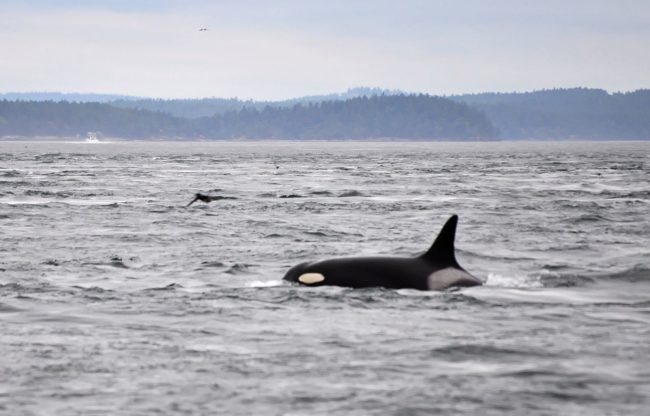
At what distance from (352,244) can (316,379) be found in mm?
12581

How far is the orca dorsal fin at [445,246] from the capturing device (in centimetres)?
1391

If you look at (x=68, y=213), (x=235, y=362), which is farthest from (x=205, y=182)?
(x=235, y=362)

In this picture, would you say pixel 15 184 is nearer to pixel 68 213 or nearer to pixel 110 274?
pixel 68 213

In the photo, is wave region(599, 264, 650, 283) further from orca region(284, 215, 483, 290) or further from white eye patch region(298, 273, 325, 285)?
white eye patch region(298, 273, 325, 285)

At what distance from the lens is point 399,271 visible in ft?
46.5

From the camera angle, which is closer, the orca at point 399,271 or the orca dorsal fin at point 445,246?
the orca dorsal fin at point 445,246

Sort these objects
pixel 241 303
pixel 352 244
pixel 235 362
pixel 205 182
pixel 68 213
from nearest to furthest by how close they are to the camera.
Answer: pixel 235 362
pixel 241 303
pixel 352 244
pixel 68 213
pixel 205 182

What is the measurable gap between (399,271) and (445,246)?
2.07 feet

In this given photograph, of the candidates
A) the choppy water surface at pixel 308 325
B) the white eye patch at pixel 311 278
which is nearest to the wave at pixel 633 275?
the choppy water surface at pixel 308 325

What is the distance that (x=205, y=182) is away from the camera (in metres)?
53.5

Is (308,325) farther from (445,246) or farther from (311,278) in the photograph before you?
(445,246)

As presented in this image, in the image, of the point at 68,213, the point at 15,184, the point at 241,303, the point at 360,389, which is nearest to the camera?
the point at 360,389

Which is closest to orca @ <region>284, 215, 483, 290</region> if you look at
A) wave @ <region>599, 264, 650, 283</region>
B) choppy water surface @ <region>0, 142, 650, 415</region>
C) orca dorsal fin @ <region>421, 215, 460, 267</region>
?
orca dorsal fin @ <region>421, 215, 460, 267</region>

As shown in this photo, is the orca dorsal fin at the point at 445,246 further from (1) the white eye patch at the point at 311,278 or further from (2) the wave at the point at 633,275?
(2) the wave at the point at 633,275
